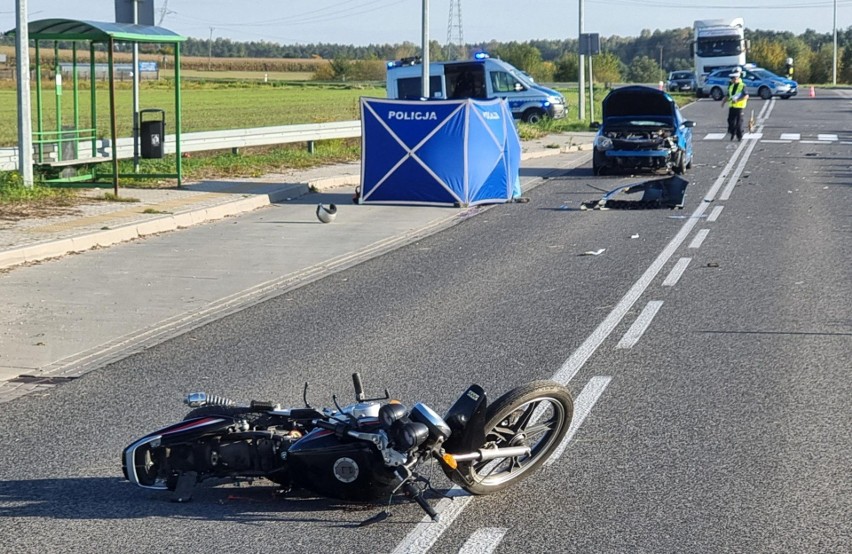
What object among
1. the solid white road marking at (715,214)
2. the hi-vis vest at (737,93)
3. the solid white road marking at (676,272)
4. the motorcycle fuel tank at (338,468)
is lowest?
the motorcycle fuel tank at (338,468)

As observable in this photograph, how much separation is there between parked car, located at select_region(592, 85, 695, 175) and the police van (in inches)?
703

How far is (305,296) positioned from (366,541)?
Answer: 6542mm

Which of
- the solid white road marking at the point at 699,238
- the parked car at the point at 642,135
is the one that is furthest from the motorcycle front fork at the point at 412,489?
the parked car at the point at 642,135

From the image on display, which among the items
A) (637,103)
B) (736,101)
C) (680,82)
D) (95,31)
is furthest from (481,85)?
(680,82)

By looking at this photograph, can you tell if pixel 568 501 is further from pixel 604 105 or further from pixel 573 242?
pixel 604 105

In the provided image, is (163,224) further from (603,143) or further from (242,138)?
(242,138)

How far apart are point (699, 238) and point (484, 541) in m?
10.9

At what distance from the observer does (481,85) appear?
43812 millimetres

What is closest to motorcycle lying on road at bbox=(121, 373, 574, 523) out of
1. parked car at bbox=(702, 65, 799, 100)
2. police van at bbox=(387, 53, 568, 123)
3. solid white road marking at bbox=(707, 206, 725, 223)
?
solid white road marking at bbox=(707, 206, 725, 223)

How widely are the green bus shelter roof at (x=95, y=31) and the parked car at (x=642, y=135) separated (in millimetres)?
8995

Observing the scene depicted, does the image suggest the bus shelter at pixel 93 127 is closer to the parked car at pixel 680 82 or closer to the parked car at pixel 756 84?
the parked car at pixel 756 84

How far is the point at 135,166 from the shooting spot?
71.7 feet

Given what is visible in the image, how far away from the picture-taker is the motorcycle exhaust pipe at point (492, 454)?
18.8ft

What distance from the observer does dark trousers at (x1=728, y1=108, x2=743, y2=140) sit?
33.3 metres
